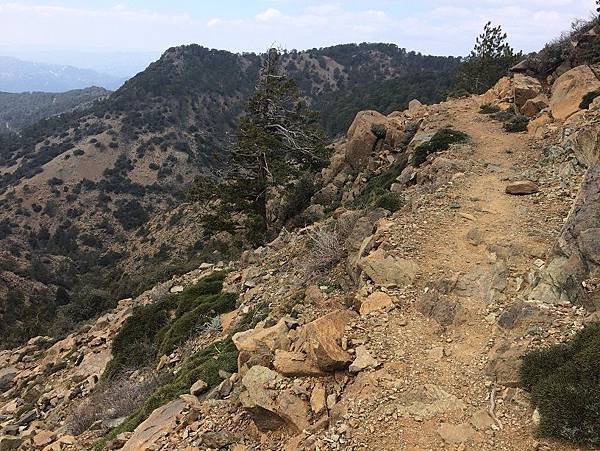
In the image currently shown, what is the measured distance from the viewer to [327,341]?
21.5 feet

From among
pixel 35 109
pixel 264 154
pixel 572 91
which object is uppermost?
pixel 35 109

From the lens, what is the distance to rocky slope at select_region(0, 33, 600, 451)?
18.4 ft

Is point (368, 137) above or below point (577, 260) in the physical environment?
above

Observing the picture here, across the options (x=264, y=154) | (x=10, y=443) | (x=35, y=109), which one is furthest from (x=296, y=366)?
(x=35, y=109)

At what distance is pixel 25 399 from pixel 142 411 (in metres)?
7.19

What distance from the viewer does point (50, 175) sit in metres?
75.1

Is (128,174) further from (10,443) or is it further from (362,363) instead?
(362,363)

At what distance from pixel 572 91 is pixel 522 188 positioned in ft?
24.8

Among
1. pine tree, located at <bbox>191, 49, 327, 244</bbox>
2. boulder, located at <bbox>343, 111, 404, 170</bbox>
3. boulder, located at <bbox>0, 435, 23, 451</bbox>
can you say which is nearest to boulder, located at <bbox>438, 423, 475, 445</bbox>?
boulder, located at <bbox>0, 435, 23, 451</bbox>

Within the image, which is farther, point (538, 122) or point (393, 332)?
point (538, 122)

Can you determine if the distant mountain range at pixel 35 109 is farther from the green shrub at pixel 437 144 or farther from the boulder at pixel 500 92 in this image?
the green shrub at pixel 437 144

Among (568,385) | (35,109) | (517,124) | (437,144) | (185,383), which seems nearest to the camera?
(568,385)

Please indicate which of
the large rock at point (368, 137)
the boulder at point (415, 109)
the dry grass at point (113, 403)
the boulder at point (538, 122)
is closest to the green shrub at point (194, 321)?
the dry grass at point (113, 403)

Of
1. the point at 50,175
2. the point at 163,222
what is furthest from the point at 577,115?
A: the point at 50,175
